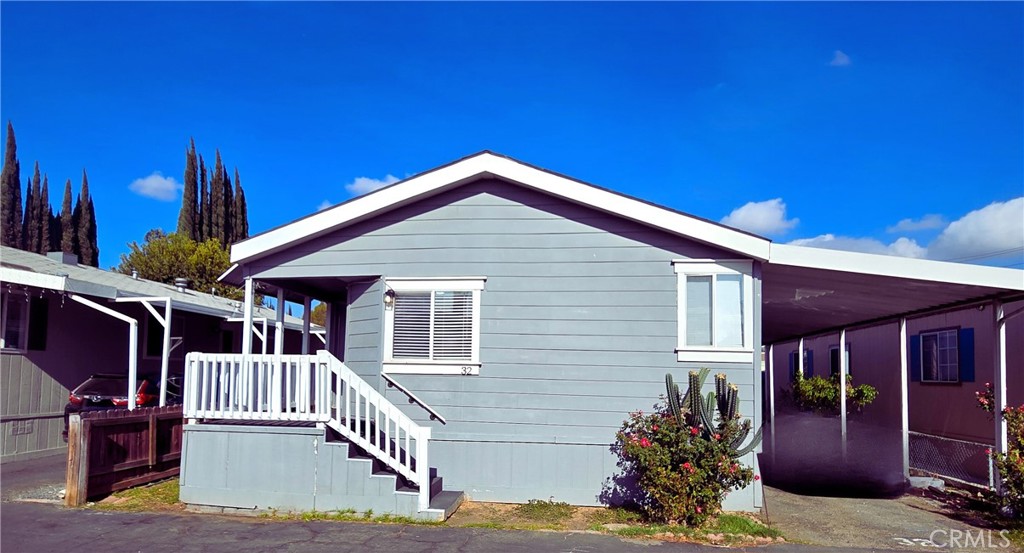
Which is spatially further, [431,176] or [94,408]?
[94,408]

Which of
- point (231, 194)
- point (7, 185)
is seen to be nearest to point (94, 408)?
point (7, 185)

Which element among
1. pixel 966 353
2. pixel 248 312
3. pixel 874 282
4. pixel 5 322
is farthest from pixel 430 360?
pixel 966 353

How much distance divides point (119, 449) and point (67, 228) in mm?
33196

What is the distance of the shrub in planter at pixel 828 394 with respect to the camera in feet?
56.4

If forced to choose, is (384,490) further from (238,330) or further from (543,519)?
(238,330)

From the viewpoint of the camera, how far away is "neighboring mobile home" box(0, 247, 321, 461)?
12508 mm

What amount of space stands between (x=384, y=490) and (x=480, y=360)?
6.81ft

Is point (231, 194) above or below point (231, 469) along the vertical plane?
above

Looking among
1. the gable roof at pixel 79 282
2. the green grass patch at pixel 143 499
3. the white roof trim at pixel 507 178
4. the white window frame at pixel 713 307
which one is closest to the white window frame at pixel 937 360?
the white window frame at pixel 713 307

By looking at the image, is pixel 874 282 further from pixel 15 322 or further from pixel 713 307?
pixel 15 322

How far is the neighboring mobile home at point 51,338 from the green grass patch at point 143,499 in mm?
3148

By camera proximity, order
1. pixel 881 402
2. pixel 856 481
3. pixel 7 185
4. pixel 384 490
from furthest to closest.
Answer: pixel 7 185 → pixel 881 402 → pixel 856 481 → pixel 384 490

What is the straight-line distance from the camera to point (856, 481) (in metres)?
12.0

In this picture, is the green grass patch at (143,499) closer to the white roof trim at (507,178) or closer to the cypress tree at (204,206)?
the white roof trim at (507,178)
